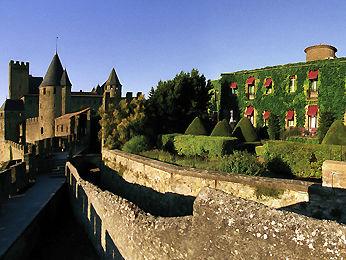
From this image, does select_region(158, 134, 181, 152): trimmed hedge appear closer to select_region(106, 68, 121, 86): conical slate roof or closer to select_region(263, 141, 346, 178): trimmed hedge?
select_region(263, 141, 346, 178): trimmed hedge

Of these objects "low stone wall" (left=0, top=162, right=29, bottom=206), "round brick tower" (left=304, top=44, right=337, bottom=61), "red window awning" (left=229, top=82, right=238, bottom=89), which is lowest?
"low stone wall" (left=0, top=162, right=29, bottom=206)

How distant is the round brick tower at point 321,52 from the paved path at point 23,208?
962 inches

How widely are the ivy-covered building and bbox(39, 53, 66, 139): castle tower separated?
75.0 ft

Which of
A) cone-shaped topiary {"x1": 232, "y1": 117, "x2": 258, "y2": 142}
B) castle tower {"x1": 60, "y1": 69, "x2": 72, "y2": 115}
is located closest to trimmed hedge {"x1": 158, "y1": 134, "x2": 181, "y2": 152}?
cone-shaped topiary {"x1": 232, "y1": 117, "x2": 258, "y2": 142}

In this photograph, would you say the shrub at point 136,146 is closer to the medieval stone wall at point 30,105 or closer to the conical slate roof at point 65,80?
the conical slate roof at point 65,80

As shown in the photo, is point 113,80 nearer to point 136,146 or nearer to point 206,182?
point 136,146

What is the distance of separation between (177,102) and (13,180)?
1549 centimetres

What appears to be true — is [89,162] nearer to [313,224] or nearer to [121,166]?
[121,166]

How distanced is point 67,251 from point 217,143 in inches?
386

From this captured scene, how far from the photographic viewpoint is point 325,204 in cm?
873

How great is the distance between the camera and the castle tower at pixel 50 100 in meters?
42.7

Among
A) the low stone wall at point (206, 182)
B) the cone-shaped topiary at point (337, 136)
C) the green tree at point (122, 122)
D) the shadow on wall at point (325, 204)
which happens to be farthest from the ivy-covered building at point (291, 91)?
the shadow on wall at point (325, 204)

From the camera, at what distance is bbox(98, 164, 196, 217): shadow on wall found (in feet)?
39.9

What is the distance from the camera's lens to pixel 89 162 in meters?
26.0
